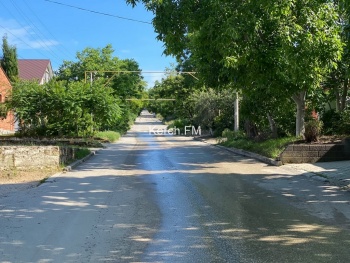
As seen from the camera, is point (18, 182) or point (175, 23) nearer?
point (18, 182)

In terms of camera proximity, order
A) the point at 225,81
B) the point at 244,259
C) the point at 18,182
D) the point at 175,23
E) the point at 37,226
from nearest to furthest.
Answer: the point at 244,259, the point at 37,226, the point at 18,182, the point at 175,23, the point at 225,81

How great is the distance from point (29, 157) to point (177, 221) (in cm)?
848

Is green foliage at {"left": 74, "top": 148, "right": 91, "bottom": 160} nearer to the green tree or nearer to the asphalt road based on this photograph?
the asphalt road

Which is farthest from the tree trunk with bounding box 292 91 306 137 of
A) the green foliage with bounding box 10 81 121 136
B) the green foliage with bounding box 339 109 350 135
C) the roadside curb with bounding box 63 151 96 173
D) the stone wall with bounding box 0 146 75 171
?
the green foliage with bounding box 10 81 121 136

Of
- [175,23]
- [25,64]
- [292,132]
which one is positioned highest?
[25,64]

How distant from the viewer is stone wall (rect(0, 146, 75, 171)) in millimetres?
13113

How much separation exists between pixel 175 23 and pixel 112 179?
5651 mm

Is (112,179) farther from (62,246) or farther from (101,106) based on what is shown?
(101,106)

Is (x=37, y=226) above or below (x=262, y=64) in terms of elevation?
below

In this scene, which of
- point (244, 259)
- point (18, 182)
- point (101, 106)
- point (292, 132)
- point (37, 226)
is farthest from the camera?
point (101, 106)

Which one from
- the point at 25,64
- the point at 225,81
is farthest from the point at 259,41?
the point at 25,64

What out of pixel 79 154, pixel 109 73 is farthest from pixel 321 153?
pixel 109 73

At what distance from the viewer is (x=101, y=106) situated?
2638 centimetres

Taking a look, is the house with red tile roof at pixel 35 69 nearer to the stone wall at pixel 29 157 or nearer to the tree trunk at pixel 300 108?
the stone wall at pixel 29 157
